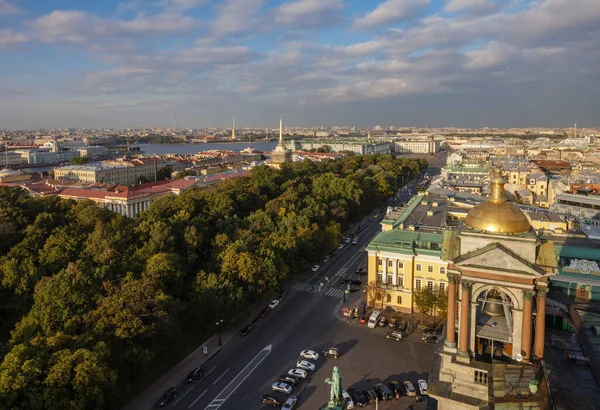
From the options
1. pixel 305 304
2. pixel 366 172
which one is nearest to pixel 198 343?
pixel 305 304

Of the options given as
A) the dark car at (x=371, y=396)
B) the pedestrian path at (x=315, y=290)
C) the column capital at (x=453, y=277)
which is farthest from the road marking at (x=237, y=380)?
→ the column capital at (x=453, y=277)

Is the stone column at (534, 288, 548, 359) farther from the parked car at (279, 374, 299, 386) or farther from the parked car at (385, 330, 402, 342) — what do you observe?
the parked car at (385, 330, 402, 342)

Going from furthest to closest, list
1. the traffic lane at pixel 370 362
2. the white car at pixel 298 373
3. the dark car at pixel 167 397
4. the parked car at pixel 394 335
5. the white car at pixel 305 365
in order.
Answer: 1. the parked car at pixel 394 335
2. the white car at pixel 305 365
3. the white car at pixel 298 373
4. the traffic lane at pixel 370 362
5. the dark car at pixel 167 397

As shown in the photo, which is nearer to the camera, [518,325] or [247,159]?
[518,325]

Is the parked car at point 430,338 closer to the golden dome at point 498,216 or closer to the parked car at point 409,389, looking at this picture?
the parked car at point 409,389

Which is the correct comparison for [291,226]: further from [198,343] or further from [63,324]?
[63,324]

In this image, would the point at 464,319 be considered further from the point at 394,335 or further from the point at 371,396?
the point at 394,335

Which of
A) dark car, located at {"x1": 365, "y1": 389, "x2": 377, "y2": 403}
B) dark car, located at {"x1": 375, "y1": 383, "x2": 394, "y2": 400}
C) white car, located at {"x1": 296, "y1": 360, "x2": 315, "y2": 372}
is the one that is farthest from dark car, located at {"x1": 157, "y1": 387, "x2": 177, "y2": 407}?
dark car, located at {"x1": 375, "y1": 383, "x2": 394, "y2": 400}

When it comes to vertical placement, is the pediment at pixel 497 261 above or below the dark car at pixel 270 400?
above
